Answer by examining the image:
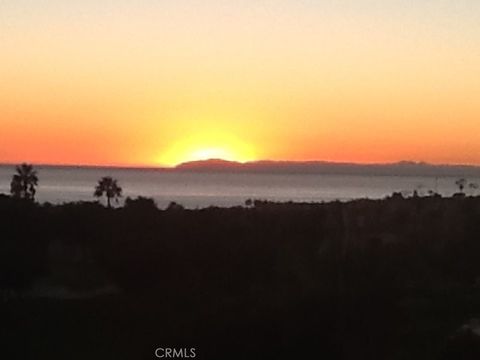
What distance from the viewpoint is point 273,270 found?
29.8 meters

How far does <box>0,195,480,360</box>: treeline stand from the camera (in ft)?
62.0

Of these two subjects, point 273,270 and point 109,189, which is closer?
point 273,270

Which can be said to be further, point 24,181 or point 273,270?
point 24,181

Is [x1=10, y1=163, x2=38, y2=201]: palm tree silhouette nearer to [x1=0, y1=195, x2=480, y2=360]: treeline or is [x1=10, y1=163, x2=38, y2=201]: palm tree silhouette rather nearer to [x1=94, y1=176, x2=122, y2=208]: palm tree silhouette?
A: [x1=94, y1=176, x2=122, y2=208]: palm tree silhouette

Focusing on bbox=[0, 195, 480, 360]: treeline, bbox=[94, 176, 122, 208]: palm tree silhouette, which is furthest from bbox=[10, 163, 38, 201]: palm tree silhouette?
bbox=[0, 195, 480, 360]: treeline

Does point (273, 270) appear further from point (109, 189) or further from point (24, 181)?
point (109, 189)

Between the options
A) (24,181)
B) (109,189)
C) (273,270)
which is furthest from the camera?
(109,189)

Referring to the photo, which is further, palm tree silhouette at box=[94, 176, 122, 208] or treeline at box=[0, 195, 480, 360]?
palm tree silhouette at box=[94, 176, 122, 208]

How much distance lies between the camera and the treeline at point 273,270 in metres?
18.9

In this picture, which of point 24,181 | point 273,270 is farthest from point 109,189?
point 273,270

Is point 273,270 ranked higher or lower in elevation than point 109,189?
lower

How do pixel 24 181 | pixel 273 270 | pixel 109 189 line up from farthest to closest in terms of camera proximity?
pixel 109 189 → pixel 24 181 → pixel 273 270

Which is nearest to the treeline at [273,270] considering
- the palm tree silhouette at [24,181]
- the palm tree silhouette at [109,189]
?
the palm tree silhouette at [24,181]

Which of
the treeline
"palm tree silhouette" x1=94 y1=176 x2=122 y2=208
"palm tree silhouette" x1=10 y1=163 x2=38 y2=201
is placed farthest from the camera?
"palm tree silhouette" x1=94 y1=176 x2=122 y2=208
